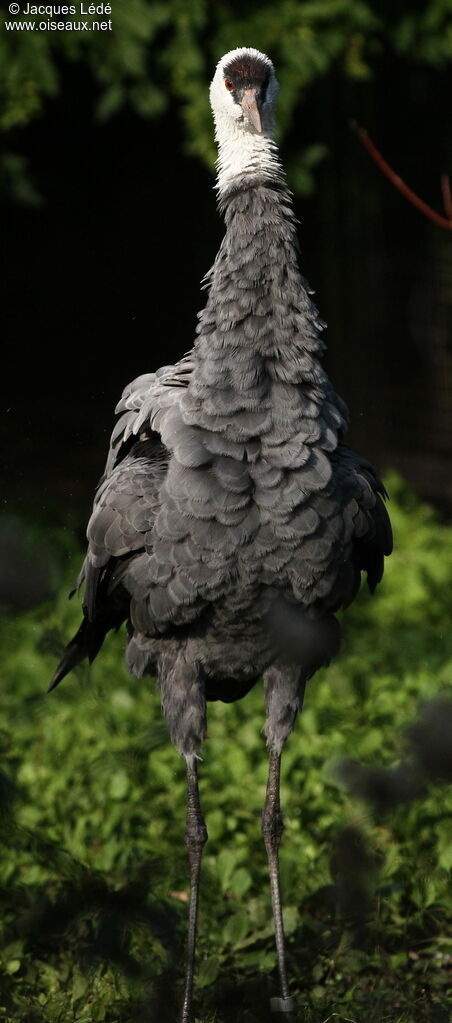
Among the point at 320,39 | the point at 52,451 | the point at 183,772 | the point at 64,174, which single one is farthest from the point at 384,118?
the point at 183,772

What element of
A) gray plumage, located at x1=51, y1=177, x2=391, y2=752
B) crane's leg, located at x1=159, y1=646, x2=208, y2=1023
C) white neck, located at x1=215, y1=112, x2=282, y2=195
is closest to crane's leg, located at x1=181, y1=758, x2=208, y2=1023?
crane's leg, located at x1=159, y1=646, x2=208, y2=1023

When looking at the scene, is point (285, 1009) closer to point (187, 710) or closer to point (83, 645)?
point (187, 710)

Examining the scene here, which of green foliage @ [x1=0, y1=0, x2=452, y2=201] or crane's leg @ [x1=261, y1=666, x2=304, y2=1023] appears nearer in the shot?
crane's leg @ [x1=261, y1=666, x2=304, y2=1023]

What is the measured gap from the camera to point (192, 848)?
11.0 feet

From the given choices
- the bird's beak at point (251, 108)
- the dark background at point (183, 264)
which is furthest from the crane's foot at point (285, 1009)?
the bird's beak at point (251, 108)

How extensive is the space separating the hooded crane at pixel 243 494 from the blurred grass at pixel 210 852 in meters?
0.24

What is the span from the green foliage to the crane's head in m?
2.37

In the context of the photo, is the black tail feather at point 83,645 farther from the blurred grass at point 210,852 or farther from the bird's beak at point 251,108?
the bird's beak at point 251,108

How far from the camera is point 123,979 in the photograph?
130 inches

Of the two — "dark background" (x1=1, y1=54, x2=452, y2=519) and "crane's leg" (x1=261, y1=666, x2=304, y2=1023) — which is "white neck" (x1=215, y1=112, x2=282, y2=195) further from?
"dark background" (x1=1, y1=54, x2=452, y2=519)

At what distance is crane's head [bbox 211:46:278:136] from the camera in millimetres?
3109

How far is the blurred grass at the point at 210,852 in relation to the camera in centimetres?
330

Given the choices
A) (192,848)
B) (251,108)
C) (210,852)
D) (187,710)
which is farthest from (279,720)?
(251,108)

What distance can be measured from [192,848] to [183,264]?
3727 millimetres
